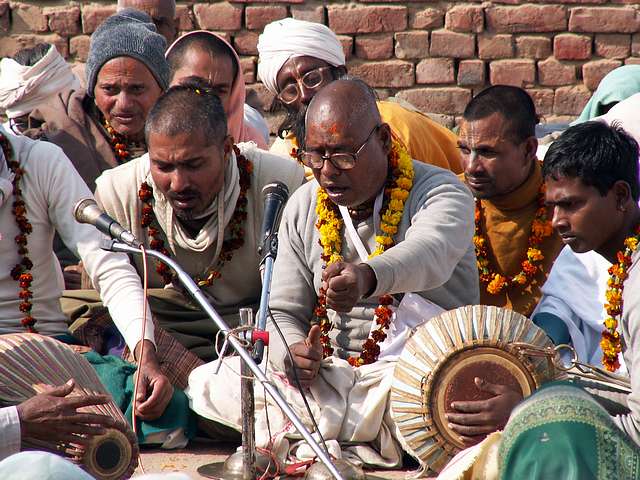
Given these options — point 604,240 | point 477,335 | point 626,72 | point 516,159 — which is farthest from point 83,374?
point 626,72

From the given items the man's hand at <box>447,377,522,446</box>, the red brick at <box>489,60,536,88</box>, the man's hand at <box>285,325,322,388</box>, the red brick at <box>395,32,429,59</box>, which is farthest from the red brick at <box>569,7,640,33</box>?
the man's hand at <box>447,377,522,446</box>

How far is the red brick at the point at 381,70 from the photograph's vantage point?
31.9ft

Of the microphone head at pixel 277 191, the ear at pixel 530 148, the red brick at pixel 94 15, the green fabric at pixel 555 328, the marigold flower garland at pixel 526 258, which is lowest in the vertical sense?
the green fabric at pixel 555 328

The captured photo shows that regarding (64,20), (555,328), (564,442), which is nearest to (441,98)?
(64,20)

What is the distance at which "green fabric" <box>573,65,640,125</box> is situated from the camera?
770 cm

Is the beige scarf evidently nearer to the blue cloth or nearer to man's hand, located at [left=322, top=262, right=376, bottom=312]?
man's hand, located at [left=322, top=262, right=376, bottom=312]

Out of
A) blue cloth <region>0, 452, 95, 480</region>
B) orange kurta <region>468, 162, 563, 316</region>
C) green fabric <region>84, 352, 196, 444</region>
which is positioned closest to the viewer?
blue cloth <region>0, 452, 95, 480</region>

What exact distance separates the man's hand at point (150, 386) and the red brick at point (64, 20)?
508 centimetres

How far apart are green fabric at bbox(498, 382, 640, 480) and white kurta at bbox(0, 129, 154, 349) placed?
2.73 metres

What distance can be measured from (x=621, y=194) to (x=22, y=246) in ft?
8.80

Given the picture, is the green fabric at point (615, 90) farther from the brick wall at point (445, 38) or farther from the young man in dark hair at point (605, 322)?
the young man in dark hair at point (605, 322)

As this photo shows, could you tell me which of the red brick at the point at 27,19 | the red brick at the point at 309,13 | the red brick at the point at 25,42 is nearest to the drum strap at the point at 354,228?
the red brick at the point at 309,13

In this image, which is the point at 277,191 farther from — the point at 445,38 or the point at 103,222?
the point at 445,38

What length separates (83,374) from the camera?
4.83m
